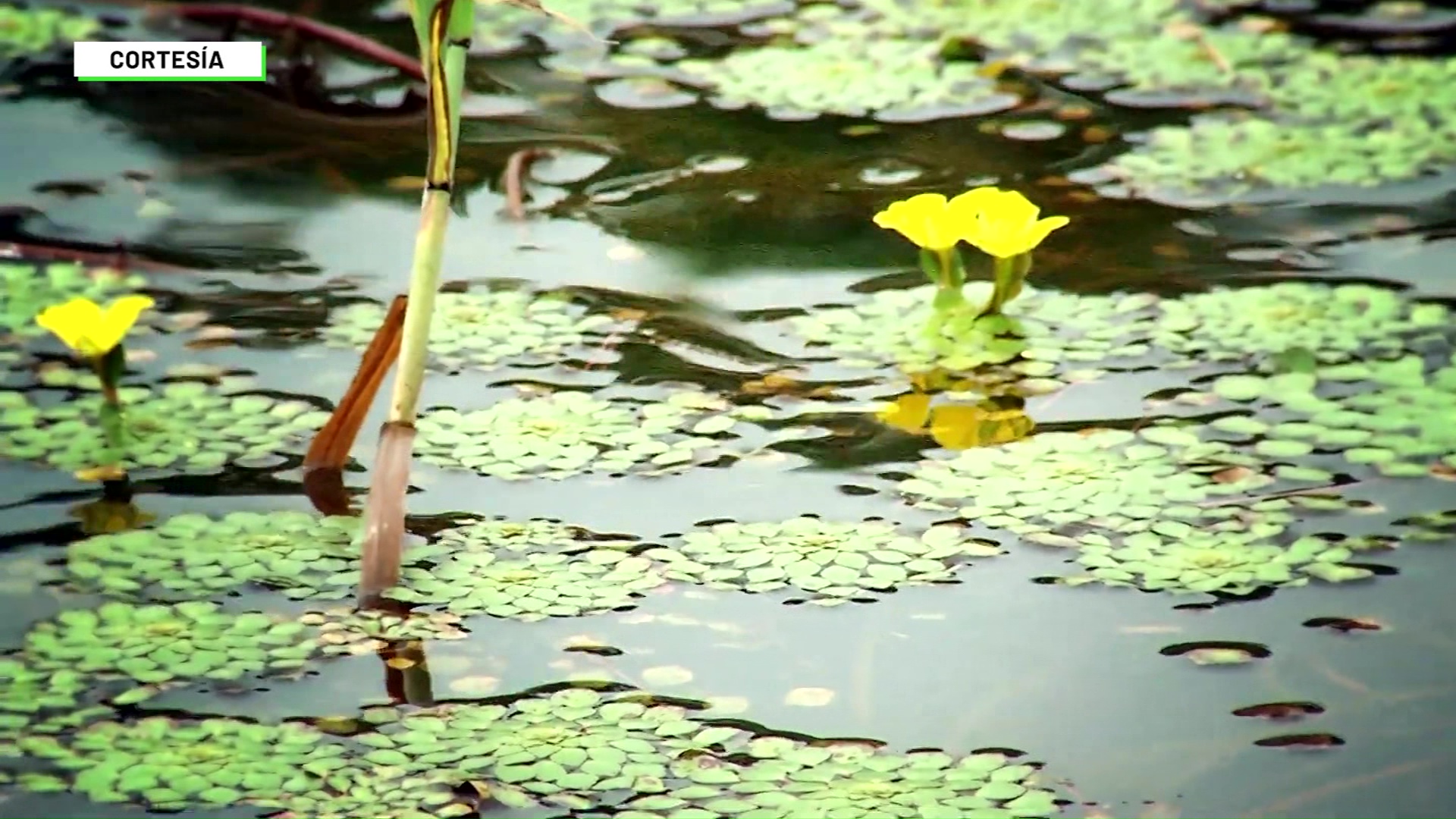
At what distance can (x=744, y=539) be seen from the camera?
6.37 ft

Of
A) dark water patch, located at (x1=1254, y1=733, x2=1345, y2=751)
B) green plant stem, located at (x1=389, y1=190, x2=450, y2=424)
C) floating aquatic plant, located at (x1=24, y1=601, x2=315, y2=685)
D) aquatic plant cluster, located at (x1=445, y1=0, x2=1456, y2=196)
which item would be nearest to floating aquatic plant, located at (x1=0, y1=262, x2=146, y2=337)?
floating aquatic plant, located at (x1=24, y1=601, x2=315, y2=685)

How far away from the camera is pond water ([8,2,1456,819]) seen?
65.8 inches

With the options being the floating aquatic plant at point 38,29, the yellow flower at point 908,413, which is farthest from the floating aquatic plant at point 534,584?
the floating aquatic plant at point 38,29

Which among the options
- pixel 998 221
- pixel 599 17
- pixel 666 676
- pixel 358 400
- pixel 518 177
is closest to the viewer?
pixel 666 676

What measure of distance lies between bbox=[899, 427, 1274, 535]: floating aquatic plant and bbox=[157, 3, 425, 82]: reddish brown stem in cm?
144

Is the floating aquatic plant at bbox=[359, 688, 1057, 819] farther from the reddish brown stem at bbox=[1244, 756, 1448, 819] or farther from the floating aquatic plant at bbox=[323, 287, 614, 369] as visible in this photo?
the floating aquatic plant at bbox=[323, 287, 614, 369]

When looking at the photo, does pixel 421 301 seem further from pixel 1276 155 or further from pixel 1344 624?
pixel 1276 155

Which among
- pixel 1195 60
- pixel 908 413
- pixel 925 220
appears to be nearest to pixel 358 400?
pixel 908 413

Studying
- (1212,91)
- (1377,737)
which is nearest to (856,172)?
(1212,91)

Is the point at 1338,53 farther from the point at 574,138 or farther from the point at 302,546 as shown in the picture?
the point at 302,546

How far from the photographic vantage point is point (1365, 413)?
2.17 meters

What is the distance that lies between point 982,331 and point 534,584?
0.75 meters

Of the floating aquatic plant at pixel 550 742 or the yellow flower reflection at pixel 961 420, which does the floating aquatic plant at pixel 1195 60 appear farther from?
the floating aquatic plant at pixel 550 742

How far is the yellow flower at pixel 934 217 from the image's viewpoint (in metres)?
2.34
